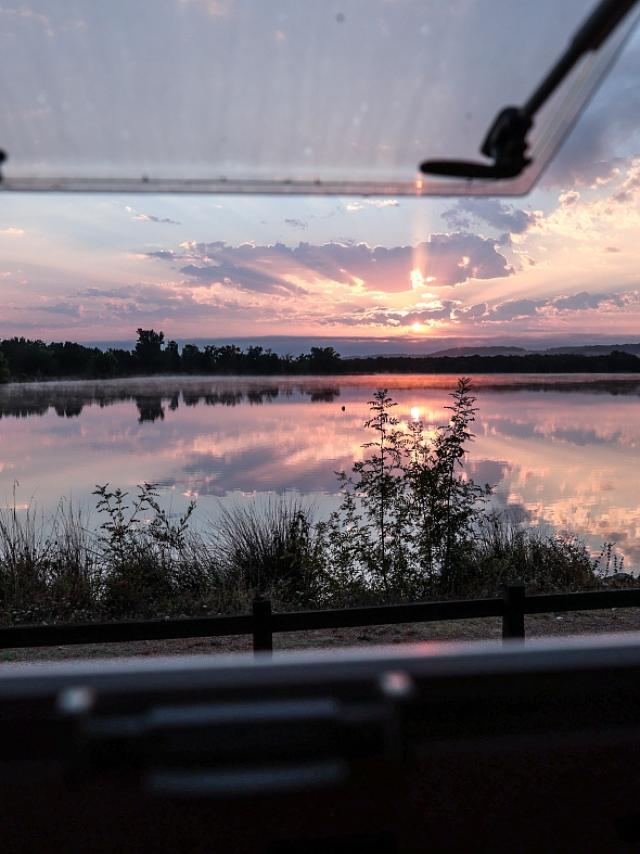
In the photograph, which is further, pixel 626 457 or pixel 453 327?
pixel 626 457

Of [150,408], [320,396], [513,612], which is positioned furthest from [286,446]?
[513,612]

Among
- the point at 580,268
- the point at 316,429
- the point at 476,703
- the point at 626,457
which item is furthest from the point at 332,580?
the point at 626,457

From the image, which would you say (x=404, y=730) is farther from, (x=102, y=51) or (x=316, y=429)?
(x=316, y=429)

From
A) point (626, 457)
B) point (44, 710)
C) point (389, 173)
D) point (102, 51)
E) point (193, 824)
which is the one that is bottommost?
point (626, 457)

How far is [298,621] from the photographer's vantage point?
4395 millimetres

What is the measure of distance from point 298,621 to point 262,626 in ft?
0.86

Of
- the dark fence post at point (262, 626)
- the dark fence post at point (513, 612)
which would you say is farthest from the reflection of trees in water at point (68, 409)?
the dark fence post at point (513, 612)

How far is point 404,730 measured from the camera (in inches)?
42.9

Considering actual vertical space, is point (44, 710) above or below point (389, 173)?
below

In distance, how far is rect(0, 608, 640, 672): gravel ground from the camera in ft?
19.6

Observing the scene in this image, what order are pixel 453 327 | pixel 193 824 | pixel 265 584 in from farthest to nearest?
pixel 265 584 → pixel 453 327 → pixel 193 824

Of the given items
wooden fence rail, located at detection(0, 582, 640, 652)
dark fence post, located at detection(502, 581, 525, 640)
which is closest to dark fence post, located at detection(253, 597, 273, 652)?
wooden fence rail, located at detection(0, 582, 640, 652)

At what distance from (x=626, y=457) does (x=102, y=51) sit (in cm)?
2261

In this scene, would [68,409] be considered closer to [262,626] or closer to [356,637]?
[356,637]
